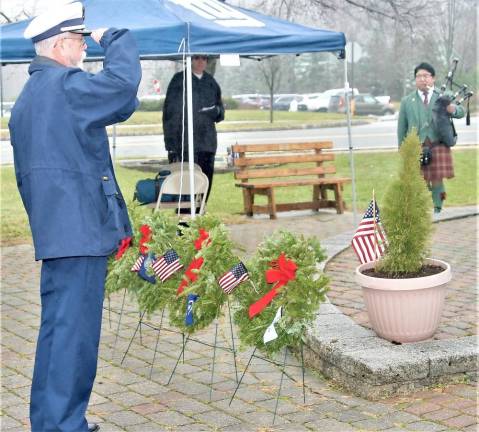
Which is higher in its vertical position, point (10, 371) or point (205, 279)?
point (205, 279)

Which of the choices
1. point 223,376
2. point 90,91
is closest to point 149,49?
point 223,376

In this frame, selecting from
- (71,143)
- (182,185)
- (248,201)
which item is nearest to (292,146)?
(248,201)

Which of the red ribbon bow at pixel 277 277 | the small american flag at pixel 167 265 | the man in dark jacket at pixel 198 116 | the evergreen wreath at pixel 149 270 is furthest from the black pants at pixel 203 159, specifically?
the red ribbon bow at pixel 277 277

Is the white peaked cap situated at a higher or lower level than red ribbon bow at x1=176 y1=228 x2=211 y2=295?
higher

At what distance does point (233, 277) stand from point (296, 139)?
25040 millimetres

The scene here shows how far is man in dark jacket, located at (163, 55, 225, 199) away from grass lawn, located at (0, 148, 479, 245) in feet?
4.68

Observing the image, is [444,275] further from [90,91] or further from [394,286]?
[90,91]

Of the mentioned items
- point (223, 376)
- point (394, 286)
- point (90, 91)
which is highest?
point (90, 91)

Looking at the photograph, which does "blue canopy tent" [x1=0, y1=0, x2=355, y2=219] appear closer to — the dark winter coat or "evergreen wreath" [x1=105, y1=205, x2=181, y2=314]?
the dark winter coat

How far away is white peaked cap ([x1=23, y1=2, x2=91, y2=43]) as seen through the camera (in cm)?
433

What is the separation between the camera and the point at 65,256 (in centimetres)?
427

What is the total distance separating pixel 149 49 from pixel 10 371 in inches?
132

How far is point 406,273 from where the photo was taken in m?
5.81

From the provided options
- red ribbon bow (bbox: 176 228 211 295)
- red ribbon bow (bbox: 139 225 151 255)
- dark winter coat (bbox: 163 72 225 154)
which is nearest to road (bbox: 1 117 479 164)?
dark winter coat (bbox: 163 72 225 154)
